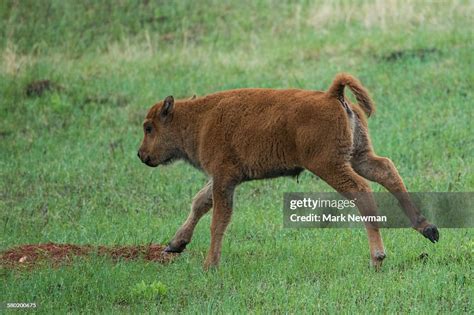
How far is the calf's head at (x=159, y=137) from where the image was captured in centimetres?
1069

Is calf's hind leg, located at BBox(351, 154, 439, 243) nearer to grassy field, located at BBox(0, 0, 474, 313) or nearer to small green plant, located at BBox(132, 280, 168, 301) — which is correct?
grassy field, located at BBox(0, 0, 474, 313)

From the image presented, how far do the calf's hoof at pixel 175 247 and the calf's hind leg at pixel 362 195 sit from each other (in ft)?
5.98

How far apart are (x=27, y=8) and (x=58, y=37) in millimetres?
1508

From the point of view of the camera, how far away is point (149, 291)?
871 cm

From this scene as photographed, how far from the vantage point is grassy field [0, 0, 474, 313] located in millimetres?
8891

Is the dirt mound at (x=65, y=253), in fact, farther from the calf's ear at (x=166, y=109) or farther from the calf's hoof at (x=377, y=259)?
the calf's hoof at (x=377, y=259)

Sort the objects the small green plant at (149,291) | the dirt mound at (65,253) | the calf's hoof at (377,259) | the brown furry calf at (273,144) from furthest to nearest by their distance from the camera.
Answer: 1. the dirt mound at (65,253)
2. the brown furry calf at (273,144)
3. the calf's hoof at (377,259)
4. the small green plant at (149,291)

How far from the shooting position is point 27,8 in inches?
874

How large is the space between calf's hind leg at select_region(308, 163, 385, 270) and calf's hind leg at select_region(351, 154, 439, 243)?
36cm

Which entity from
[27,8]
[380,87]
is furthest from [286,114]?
[27,8]

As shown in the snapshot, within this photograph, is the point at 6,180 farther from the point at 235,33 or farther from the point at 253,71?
the point at 235,33

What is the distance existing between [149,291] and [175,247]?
160 cm

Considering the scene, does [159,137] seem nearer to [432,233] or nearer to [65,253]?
[65,253]

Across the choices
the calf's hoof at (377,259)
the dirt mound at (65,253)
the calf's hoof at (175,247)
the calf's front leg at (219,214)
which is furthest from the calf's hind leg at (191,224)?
the calf's hoof at (377,259)
